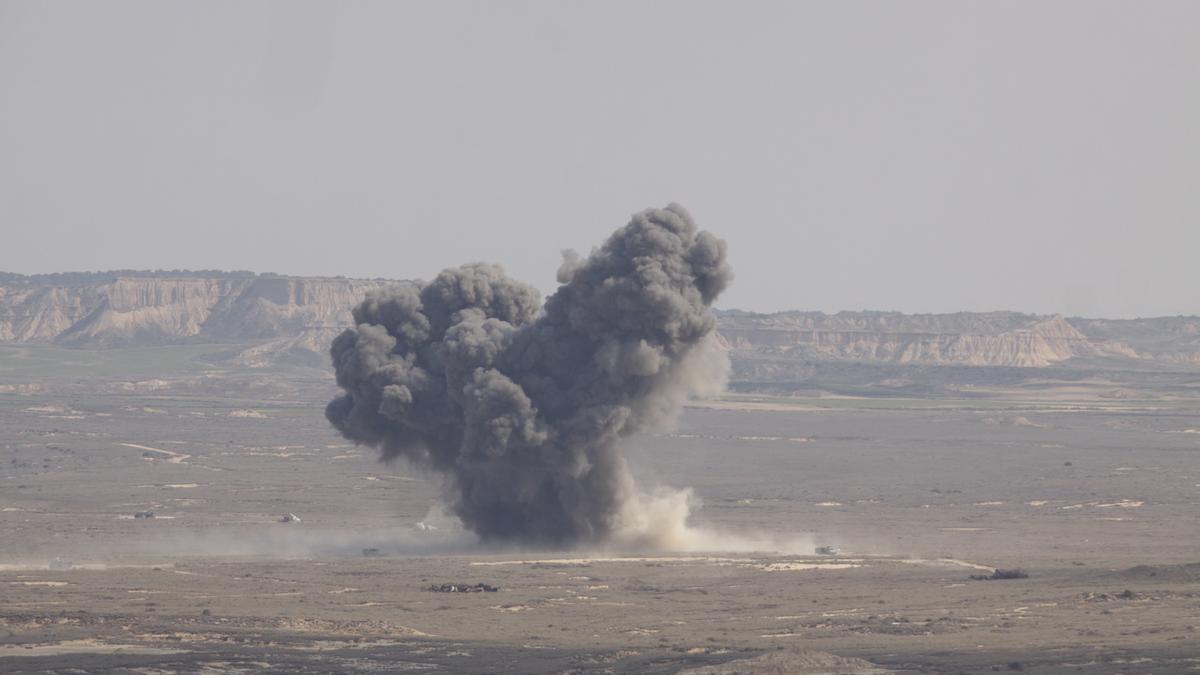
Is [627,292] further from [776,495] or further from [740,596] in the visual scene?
[776,495]

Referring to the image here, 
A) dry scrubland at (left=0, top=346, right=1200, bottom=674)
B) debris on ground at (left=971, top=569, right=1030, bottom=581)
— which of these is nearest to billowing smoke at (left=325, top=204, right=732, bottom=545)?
dry scrubland at (left=0, top=346, right=1200, bottom=674)

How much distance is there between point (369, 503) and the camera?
407 ft

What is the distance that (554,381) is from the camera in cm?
8788

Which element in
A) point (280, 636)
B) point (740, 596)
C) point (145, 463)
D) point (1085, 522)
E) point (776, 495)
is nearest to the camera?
point (280, 636)

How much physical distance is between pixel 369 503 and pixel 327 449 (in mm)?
55146

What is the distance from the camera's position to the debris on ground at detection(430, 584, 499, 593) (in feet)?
234

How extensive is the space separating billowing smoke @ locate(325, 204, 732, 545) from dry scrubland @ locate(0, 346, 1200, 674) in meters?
3.33

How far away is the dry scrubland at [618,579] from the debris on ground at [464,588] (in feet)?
2.69

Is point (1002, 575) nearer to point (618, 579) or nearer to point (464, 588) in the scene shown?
point (618, 579)

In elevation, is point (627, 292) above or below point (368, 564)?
above

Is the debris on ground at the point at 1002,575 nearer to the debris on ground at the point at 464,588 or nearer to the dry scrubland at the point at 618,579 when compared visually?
the dry scrubland at the point at 618,579

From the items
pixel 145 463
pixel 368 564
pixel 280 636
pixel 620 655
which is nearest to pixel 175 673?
pixel 280 636

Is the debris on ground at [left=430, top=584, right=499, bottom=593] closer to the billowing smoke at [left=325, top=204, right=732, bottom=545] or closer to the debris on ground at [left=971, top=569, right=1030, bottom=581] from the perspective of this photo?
the billowing smoke at [left=325, top=204, right=732, bottom=545]

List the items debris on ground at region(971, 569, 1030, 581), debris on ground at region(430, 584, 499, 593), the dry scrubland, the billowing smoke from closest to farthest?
the dry scrubland < debris on ground at region(430, 584, 499, 593) < debris on ground at region(971, 569, 1030, 581) < the billowing smoke
